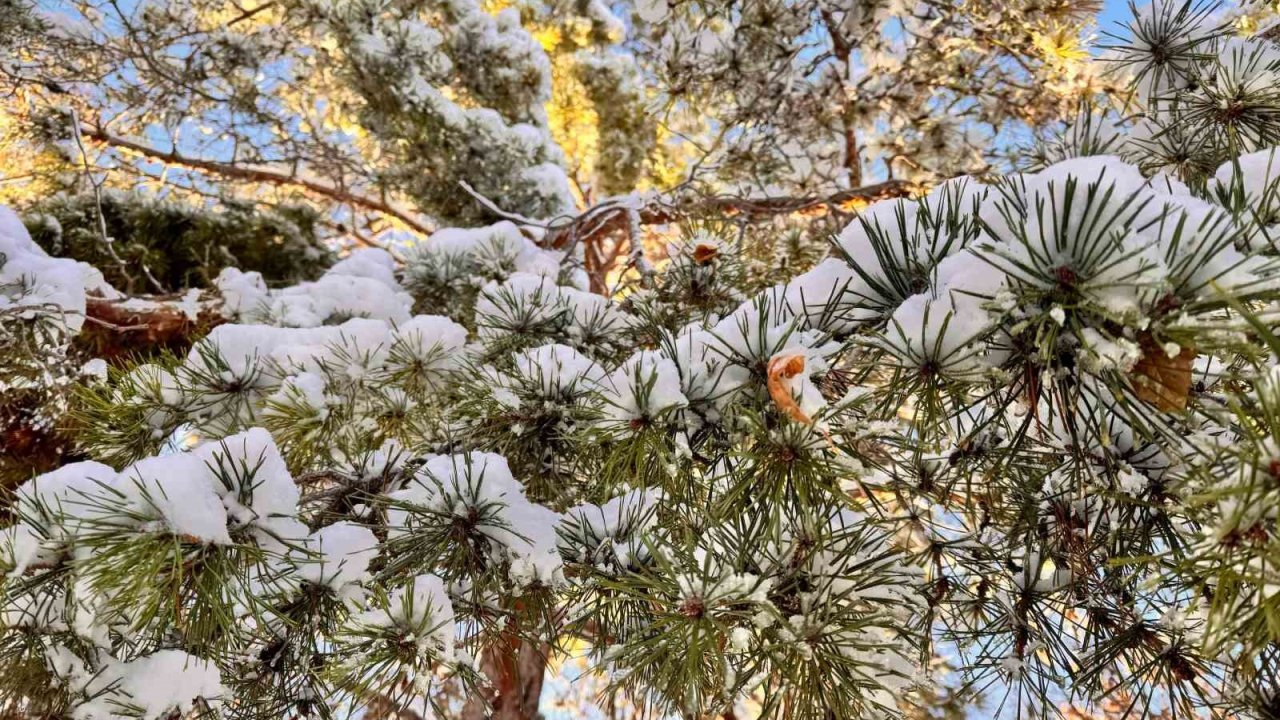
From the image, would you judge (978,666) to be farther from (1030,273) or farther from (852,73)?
(852,73)

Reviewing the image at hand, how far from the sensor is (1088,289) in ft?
1.98

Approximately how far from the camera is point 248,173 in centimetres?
386

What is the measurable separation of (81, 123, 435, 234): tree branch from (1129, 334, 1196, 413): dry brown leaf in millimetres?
4044

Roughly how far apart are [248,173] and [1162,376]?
14.6 feet

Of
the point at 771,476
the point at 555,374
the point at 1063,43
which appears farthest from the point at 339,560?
the point at 1063,43

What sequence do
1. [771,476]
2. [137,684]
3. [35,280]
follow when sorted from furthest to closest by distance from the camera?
[35,280]
[137,684]
[771,476]

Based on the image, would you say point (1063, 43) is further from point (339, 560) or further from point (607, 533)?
point (339, 560)

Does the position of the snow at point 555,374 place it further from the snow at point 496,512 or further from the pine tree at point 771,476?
the snow at point 496,512

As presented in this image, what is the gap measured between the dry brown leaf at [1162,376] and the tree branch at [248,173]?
4.04 m

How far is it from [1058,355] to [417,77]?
3.54m

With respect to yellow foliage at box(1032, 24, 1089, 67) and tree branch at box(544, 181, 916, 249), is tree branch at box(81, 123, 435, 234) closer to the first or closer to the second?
tree branch at box(544, 181, 916, 249)

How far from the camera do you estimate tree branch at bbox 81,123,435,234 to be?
3.49 metres

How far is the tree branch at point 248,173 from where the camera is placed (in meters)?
3.49

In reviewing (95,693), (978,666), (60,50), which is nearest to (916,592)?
(978,666)
